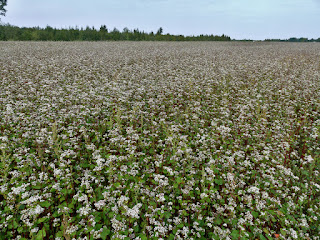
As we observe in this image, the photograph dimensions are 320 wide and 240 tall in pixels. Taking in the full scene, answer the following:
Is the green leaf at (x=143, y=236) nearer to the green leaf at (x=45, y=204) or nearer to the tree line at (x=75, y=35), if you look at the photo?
the green leaf at (x=45, y=204)

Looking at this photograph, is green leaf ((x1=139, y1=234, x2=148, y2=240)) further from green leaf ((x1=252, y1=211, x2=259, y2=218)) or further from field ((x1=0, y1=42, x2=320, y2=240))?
green leaf ((x1=252, y1=211, x2=259, y2=218))

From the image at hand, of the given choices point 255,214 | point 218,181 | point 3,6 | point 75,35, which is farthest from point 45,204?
point 3,6

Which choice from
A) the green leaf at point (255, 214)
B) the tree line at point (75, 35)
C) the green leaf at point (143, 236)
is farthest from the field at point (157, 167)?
the tree line at point (75, 35)

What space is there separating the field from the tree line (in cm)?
4652

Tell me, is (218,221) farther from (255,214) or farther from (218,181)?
(218,181)

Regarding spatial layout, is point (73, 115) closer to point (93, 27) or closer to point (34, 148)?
point (34, 148)

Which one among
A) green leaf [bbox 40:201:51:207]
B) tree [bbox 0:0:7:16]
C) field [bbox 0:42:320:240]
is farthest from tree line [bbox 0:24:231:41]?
green leaf [bbox 40:201:51:207]

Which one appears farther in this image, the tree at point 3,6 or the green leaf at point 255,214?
the tree at point 3,6

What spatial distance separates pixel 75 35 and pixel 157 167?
6083cm

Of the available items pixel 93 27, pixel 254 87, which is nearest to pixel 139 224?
pixel 254 87

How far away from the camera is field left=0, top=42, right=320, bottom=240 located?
13.3 feet

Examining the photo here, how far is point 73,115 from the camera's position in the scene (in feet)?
24.6

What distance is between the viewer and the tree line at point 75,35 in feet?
160

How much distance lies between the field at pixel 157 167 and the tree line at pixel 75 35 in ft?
153
